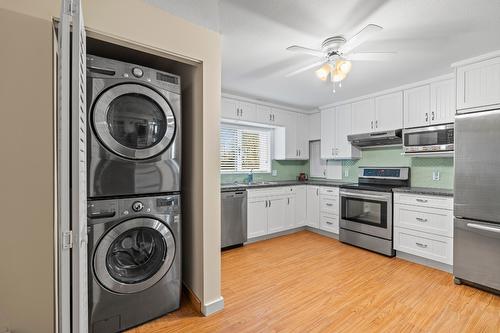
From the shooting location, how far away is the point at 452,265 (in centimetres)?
274

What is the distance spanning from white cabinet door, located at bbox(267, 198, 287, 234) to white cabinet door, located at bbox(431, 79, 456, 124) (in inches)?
97.0

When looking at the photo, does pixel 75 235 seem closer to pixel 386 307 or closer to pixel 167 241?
pixel 167 241

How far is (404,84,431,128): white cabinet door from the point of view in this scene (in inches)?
128

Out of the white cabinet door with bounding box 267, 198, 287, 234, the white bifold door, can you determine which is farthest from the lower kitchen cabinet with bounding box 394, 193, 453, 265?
the white bifold door

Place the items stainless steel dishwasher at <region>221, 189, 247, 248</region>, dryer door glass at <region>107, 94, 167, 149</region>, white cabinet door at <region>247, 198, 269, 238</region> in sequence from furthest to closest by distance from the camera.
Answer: white cabinet door at <region>247, 198, 269, 238</region> < stainless steel dishwasher at <region>221, 189, 247, 248</region> < dryer door glass at <region>107, 94, 167, 149</region>

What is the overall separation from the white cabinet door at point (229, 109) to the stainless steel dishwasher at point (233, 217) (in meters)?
1.25

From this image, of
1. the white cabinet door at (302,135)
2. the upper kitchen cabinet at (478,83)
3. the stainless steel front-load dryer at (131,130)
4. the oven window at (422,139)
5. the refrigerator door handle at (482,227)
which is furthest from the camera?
the white cabinet door at (302,135)

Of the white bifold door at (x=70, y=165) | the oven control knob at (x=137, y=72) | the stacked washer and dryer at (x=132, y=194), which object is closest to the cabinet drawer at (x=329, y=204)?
the stacked washer and dryer at (x=132, y=194)

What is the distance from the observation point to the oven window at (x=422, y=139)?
309cm

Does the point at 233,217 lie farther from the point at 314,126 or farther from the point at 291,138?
the point at 314,126

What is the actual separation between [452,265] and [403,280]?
67 centimetres

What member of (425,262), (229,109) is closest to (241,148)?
(229,109)

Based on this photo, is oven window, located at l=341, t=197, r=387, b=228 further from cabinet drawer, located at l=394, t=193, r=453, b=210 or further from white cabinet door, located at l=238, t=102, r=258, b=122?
white cabinet door, located at l=238, t=102, r=258, b=122

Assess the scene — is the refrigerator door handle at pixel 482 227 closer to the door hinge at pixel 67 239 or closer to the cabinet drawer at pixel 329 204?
the cabinet drawer at pixel 329 204
